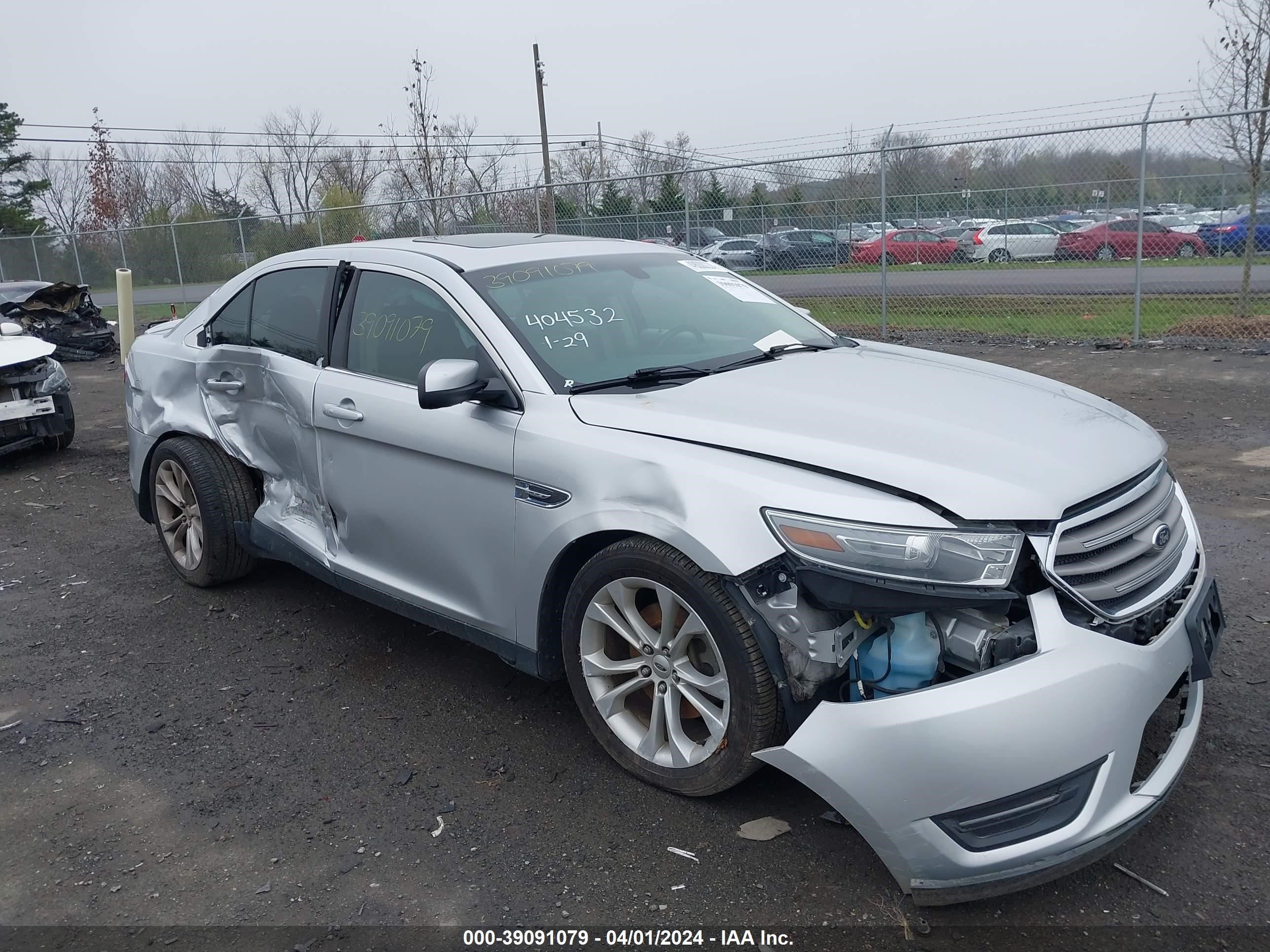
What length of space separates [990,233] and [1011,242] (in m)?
0.30

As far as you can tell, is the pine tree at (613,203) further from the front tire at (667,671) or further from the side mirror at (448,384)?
the front tire at (667,671)

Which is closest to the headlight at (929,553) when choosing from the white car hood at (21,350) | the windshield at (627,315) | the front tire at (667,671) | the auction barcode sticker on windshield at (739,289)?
the front tire at (667,671)

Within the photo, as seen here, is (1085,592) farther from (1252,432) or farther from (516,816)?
(1252,432)

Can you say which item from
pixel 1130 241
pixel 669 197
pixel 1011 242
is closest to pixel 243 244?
pixel 669 197

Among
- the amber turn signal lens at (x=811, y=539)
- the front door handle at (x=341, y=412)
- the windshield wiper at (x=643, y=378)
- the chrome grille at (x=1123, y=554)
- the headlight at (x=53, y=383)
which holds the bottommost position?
the chrome grille at (x=1123, y=554)

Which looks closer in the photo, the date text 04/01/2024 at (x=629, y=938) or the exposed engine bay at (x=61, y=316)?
the date text 04/01/2024 at (x=629, y=938)

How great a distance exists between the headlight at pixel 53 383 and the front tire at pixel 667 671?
7.28 m

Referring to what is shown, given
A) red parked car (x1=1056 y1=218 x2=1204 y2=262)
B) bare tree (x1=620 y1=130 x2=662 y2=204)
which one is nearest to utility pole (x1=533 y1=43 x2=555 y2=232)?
bare tree (x1=620 y1=130 x2=662 y2=204)

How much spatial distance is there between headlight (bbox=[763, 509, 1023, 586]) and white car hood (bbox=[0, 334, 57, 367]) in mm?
8013

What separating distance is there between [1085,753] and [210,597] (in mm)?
4266

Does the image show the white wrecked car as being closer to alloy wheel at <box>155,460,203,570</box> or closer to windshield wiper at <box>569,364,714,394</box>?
alloy wheel at <box>155,460,203,570</box>

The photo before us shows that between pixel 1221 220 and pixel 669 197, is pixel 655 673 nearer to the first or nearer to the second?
pixel 1221 220

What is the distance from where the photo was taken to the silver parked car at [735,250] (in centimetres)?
1343

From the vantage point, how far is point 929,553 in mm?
2574
